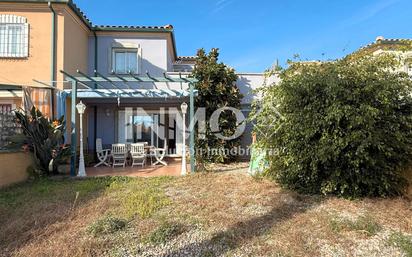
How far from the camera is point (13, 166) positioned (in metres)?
9.21

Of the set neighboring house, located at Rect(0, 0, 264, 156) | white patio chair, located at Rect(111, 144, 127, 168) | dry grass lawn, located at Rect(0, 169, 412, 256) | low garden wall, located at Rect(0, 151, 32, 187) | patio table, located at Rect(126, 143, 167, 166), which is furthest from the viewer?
patio table, located at Rect(126, 143, 167, 166)

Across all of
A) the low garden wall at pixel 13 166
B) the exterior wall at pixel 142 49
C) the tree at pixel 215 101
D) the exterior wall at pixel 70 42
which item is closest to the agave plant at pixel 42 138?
the low garden wall at pixel 13 166

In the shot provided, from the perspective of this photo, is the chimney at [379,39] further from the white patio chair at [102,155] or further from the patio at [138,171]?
the white patio chair at [102,155]

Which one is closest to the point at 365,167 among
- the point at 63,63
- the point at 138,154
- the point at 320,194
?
the point at 320,194

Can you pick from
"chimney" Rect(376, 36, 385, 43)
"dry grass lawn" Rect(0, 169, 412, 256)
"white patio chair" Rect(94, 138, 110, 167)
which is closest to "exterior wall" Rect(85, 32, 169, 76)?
"white patio chair" Rect(94, 138, 110, 167)

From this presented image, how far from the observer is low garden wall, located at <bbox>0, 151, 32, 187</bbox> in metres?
8.77

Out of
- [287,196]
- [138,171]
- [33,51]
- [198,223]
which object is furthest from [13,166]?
[287,196]

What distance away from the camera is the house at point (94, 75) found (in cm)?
1141

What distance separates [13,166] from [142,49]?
339 inches

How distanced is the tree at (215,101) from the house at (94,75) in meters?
0.95

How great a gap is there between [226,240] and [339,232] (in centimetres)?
210

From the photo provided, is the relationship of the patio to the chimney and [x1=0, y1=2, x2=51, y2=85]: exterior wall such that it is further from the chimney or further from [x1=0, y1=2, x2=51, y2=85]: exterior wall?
the chimney

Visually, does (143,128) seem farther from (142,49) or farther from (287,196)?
(287,196)

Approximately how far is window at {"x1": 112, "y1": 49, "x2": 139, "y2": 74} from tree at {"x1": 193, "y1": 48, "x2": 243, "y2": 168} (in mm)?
3740
